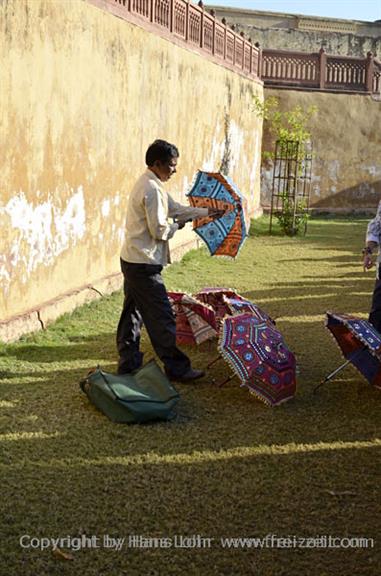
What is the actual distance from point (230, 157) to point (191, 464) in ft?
40.4

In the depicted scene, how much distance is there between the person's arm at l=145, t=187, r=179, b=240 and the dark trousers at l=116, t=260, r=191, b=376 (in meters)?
0.25

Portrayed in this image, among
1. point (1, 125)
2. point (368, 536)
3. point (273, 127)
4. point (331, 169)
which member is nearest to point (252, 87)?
point (273, 127)

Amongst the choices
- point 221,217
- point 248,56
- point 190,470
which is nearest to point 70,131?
point 221,217

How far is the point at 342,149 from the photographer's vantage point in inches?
837

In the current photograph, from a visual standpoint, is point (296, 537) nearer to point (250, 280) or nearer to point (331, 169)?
point (250, 280)

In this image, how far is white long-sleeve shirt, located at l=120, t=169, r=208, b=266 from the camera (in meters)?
5.58

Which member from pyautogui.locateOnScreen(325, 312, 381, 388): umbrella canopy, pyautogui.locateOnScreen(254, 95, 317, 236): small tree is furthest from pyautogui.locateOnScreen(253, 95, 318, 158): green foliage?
pyautogui.locateOnScreen(325, 312, 381, 388): umbrella canopy

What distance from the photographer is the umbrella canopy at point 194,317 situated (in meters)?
6.87

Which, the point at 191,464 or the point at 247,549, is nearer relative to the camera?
the point at 247,549

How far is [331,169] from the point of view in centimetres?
2133

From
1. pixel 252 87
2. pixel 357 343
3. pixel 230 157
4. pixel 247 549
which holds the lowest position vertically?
pixel 247 549

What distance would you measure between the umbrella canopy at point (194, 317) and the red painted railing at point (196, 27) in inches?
138

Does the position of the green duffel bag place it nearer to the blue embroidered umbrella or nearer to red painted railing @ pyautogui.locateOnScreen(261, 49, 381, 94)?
the blue embroidered umbrella

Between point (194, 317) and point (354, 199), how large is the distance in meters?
15.4
